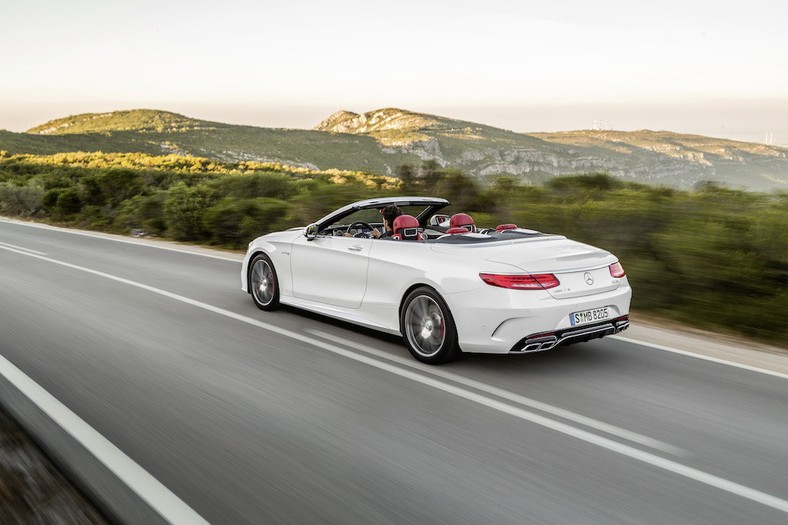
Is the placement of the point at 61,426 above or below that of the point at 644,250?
below

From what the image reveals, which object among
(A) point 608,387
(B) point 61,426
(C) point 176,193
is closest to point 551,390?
(A) point 608,387

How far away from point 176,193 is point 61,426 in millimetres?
16124

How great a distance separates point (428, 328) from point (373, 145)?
114 m

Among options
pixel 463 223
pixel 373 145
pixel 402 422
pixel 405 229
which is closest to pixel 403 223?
pixel 405 229

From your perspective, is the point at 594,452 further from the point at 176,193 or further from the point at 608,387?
the point at 176,193

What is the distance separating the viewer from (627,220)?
1030 centimetres

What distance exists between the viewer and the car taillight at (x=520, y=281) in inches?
226

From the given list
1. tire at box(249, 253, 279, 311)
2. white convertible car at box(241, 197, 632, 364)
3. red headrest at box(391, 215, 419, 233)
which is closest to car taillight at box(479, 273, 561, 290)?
white convertible car at box(241, 197, 632, 364)

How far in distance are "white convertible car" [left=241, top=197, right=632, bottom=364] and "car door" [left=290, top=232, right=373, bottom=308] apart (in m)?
0.01

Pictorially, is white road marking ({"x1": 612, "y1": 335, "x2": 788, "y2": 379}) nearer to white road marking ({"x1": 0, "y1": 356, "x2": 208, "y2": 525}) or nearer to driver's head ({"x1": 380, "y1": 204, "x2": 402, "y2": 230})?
driver's head ({"x1": 380, "y1": 204, "x2": 402, "y2": 230})

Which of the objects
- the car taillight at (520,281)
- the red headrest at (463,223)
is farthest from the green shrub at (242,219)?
the car taillight at (520,281)

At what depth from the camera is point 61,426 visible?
4.66 metres

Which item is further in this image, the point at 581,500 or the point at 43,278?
the point at 43,278

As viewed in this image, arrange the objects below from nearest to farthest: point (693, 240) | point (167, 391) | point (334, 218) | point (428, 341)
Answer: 1. point (167, 391)
2. point (428, 341)
3. point (334, 218)
4. point (693, 240)
